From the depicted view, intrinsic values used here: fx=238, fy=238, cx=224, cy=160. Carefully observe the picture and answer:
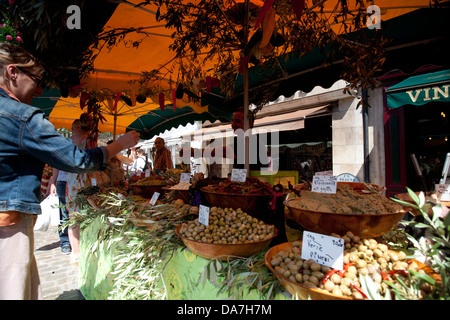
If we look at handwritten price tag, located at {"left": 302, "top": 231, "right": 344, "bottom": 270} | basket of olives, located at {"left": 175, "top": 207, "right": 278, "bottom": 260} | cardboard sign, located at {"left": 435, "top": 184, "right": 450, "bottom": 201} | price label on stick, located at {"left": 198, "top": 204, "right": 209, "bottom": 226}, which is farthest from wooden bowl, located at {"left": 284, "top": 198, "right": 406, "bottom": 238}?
cardboard sign, located at {"left": 435, "top": 184, "right": 450, "bottom": 201}

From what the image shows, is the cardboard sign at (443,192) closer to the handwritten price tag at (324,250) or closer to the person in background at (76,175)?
the handwritten price tag at (324,250)

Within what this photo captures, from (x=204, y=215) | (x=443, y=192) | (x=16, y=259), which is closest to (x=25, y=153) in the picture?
(x=16, y=259)

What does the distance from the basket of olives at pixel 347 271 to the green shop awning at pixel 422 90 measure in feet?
14.3

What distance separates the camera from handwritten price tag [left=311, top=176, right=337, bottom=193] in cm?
145

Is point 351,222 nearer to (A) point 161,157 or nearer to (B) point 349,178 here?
(B) point 349,178

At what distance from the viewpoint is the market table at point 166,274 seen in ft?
4.07

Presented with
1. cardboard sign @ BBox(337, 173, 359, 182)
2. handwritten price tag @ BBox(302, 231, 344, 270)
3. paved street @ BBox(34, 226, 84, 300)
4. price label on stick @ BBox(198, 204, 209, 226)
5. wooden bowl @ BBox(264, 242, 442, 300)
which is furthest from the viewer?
cardboard sign @ BBox(337, 173, 359, 182)

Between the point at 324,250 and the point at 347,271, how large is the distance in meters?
0.11

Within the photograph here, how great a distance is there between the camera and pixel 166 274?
5.29 feet

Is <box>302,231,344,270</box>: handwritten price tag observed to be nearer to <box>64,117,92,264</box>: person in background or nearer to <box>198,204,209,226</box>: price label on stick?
<box>198,204,209,226</box>: price label on stick

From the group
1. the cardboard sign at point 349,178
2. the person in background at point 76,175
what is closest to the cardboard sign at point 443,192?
the cardboard sign at point 349,178

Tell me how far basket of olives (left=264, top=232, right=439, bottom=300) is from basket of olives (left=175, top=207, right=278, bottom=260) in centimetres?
17
